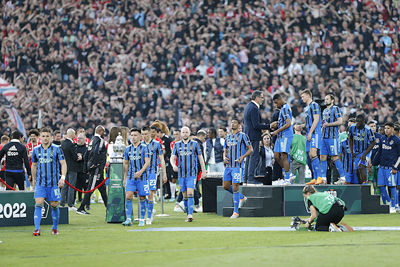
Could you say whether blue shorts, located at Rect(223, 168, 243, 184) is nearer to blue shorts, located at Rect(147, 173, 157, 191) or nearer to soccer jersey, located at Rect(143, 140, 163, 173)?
soccer jersey, located at Rect(143, 140, 163, 173)

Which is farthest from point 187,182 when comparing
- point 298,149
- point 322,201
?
point 322,201

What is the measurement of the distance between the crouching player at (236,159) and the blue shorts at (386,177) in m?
3.79

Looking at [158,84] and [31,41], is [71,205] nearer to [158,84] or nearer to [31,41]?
[158,84]

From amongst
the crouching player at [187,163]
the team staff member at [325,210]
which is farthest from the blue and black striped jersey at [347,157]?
the team staff member at [325,210]

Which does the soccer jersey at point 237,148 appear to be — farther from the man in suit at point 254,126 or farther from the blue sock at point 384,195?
the blue sock at point 384,195

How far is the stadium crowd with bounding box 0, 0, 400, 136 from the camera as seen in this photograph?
87.7 feet

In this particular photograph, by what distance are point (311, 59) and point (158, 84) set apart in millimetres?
6737

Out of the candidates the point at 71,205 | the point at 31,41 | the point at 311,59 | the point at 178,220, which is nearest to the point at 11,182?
the point at 71,205

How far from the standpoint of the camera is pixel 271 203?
15.1 m

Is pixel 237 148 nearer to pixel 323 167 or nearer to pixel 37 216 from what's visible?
pixel 323 167

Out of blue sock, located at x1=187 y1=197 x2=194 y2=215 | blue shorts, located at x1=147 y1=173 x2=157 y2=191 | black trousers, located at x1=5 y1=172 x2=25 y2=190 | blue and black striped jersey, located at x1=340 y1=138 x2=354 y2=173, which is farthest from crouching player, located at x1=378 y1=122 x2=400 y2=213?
black trousers, located at x1=5 y1=172 x2=25 y2=190

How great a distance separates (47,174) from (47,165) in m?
0.17

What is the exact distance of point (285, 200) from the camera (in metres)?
15.2

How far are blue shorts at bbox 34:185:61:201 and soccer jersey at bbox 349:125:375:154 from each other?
7851mm
